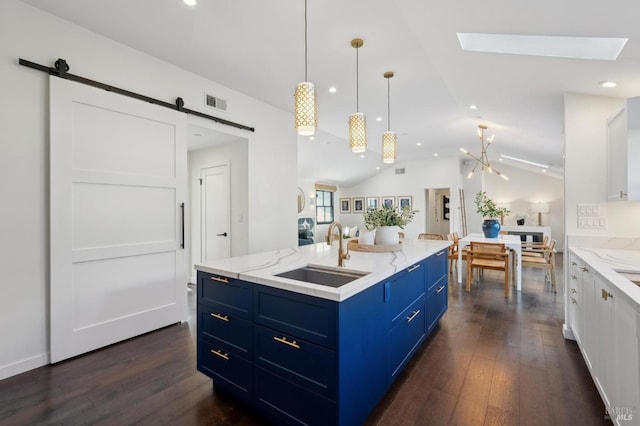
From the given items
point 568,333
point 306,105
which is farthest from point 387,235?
point 568,333

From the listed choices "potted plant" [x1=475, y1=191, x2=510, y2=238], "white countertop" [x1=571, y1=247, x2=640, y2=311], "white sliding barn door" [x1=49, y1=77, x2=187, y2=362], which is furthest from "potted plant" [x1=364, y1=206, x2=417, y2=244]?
"potted plant" [x1=475, y1=191, x2=510, y2=238]

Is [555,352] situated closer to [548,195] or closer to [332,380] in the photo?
[332,380]

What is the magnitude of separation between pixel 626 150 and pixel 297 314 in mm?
2750

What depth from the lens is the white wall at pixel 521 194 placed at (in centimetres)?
959

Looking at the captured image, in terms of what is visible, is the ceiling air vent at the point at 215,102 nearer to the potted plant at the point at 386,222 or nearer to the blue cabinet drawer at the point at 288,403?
the potted plant at the point at 386,222

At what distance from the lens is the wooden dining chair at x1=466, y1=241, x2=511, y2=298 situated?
14.6 ft

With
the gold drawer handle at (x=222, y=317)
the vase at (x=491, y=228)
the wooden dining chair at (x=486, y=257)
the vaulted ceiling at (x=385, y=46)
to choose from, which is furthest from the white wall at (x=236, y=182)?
the vase at (x=491, y=228)

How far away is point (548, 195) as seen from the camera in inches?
382

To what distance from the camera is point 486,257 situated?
467cm

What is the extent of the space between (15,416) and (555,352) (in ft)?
13.2

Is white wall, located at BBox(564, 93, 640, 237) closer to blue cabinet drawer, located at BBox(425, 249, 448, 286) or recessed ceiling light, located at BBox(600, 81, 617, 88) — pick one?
recessed ceiling light, located at BBox(600, 81, 617, 88)

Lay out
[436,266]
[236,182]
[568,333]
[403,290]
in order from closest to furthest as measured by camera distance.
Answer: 1. [403,290]
2. [568,333]
3. [436,266]
4. [236,182]

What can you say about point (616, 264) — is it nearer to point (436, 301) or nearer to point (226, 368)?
point (436, 301)

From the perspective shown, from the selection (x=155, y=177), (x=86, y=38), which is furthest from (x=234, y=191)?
(x=86, y=38)
